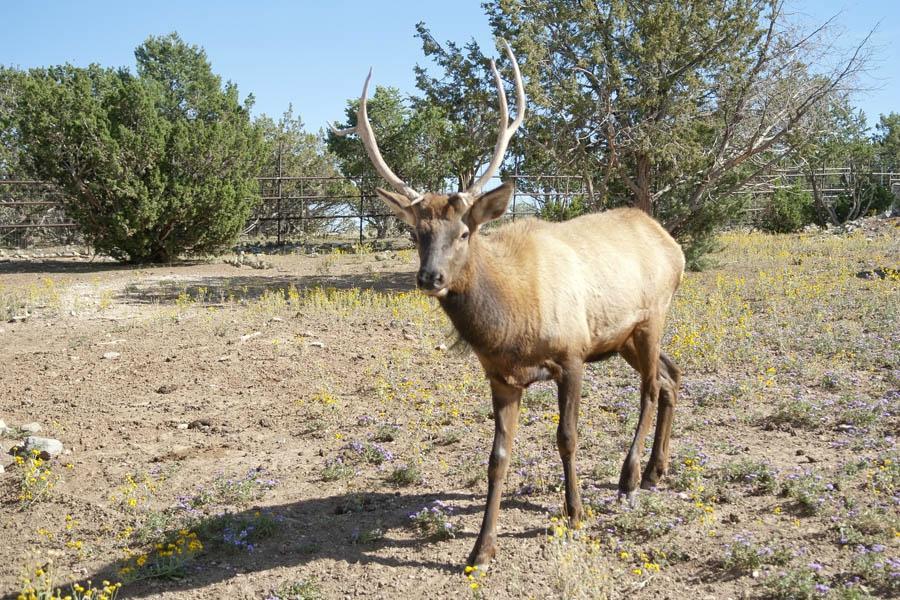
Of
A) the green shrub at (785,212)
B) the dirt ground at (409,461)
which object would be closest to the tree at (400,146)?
the green shrub at (785,212)

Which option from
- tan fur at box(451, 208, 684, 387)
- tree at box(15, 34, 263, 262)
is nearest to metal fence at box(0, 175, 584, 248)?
tree at box(15, 34, 263, 262)

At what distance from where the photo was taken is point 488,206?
442 cm

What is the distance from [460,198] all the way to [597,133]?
9.84 m

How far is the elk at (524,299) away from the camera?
430cm

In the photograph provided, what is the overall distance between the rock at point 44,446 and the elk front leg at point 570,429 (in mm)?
4269

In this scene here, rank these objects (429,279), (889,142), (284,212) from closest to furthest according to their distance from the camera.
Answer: (429,279) → (284,212) → (889,142)

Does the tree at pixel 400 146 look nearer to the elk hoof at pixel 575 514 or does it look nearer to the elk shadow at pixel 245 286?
the elk shadow at pixel 245 286

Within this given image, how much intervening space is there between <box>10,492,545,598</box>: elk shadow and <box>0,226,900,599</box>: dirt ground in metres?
0.02

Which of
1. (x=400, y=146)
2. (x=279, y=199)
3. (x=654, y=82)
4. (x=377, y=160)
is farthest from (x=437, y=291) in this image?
(x=279, y=199)

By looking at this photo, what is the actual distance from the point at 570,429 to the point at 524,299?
2.84 feet

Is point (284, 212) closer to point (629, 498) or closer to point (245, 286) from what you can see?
point (245, 286)

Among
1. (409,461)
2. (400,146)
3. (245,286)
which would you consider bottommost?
(409,461)

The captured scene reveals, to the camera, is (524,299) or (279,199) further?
(279,199)

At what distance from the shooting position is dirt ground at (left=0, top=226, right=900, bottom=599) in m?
4.22
